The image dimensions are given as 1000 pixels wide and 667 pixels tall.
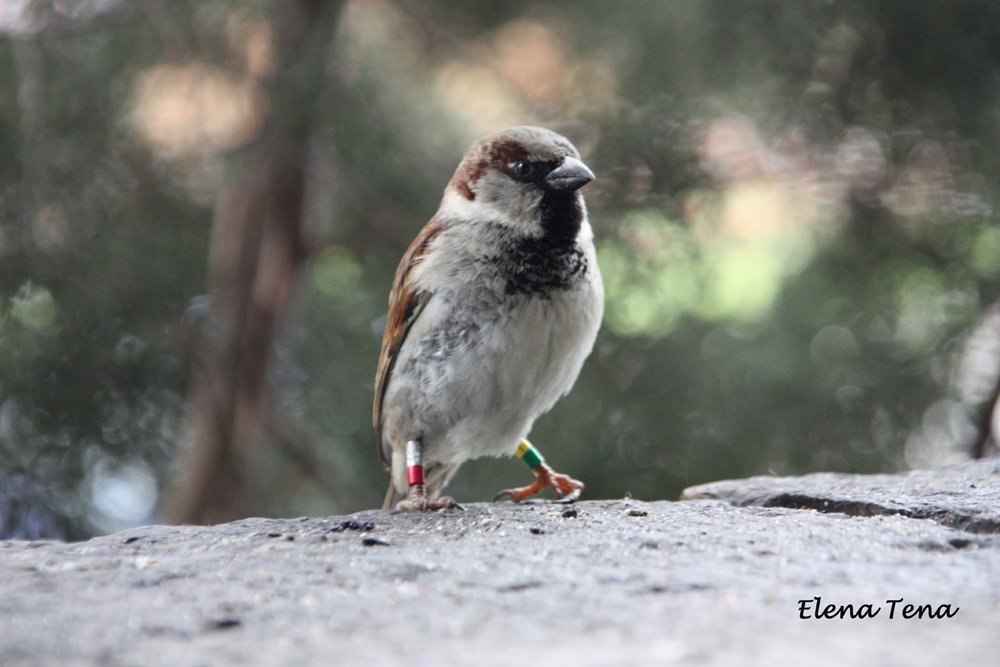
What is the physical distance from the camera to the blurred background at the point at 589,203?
281 cm

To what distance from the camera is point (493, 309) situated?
2230mm

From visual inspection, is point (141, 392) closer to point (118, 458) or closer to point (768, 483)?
point (118, 458)

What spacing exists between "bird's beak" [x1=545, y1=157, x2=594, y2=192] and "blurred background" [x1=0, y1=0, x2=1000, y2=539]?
62cm

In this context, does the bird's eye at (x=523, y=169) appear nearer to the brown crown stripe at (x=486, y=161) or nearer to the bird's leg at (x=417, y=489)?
the brown crown stripe at (x=486, y=161)

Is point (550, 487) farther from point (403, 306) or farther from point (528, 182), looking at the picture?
point (528, 182)

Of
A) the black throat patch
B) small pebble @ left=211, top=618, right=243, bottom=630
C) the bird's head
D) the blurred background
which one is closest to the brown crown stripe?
the bird's head

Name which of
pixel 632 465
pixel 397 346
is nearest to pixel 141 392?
pixel 397 346

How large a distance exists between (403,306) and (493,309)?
0.88 ft

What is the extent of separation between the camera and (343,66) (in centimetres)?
314

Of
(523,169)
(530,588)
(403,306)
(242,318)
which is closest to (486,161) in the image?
(523,169)

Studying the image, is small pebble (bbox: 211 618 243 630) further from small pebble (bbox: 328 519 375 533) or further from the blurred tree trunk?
the blurred tree trunk

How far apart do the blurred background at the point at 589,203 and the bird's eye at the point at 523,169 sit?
58cm

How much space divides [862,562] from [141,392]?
7.17 ft

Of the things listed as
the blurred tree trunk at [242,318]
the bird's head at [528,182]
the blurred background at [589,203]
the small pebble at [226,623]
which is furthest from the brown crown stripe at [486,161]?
the small pebble at [226,623]
